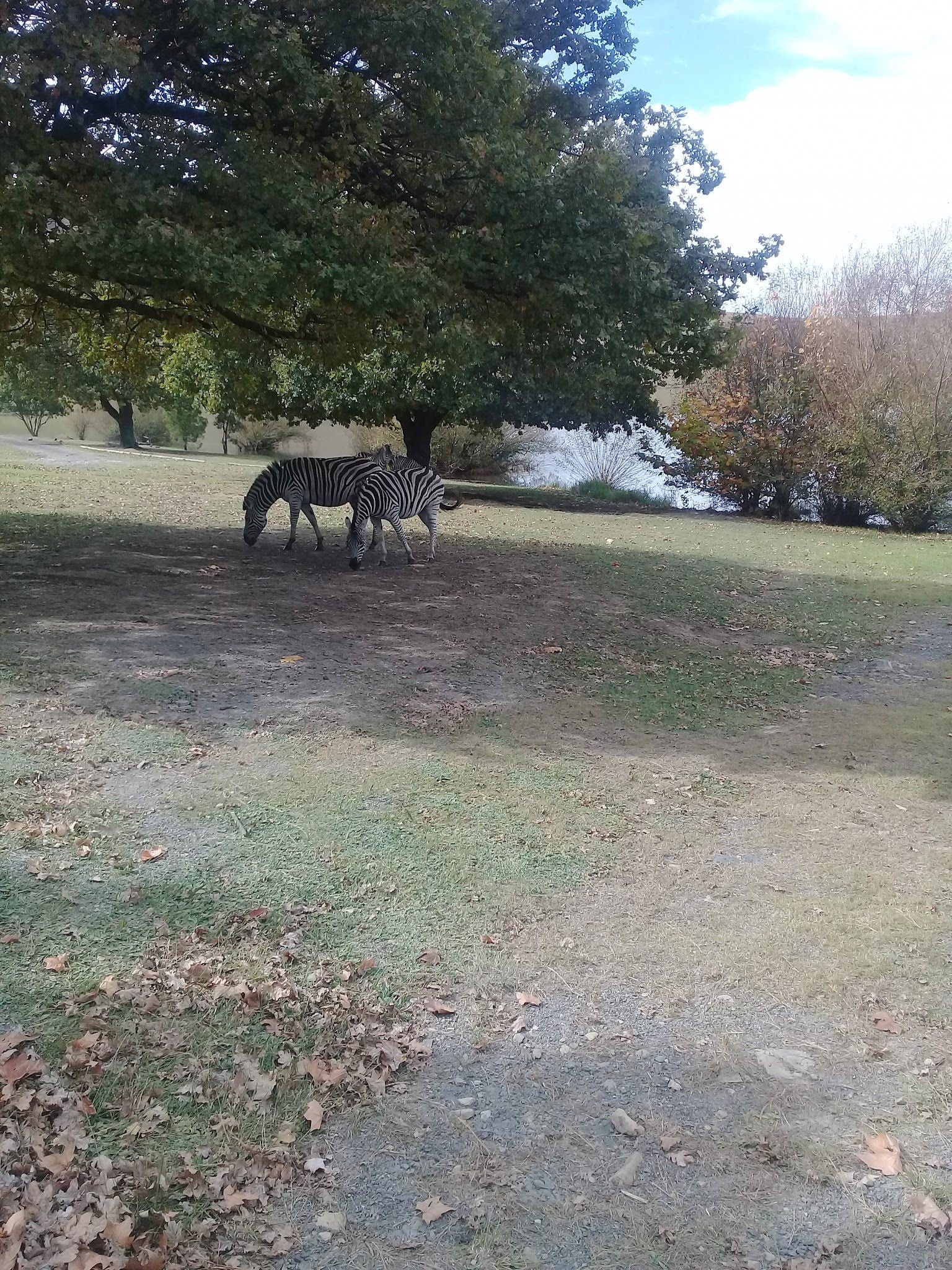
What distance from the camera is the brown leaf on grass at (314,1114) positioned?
147 inches

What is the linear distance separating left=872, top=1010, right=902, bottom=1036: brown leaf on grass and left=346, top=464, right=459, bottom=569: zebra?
10533mm

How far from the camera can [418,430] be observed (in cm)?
2866

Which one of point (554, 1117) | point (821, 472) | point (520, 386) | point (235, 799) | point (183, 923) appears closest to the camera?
point (554, 1117)

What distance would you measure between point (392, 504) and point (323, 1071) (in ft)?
36.0

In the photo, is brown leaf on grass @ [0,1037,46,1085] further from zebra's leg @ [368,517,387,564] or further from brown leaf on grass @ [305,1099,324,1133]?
zebra's leg @ [368,517,387,564]

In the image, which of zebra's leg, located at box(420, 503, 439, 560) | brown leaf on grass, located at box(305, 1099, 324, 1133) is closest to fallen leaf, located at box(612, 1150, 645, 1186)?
brown leaf on grass, located at box(305, 1099, 324, 1133)

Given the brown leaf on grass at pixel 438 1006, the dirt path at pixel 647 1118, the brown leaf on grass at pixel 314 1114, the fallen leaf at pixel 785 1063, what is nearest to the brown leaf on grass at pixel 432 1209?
the dirt path at pixel 647 1118

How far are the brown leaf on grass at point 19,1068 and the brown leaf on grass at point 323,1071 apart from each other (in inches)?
38.8

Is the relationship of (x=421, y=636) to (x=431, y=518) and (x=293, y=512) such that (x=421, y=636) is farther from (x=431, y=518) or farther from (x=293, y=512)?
(x=293, y=512)

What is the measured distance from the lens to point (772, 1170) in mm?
3586

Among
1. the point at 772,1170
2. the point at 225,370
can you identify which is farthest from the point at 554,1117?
the point at 225,370

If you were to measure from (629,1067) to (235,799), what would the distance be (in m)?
3.07

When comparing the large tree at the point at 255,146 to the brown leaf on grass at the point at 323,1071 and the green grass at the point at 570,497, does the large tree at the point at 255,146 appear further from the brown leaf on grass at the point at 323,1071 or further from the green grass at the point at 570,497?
the green grass at the point at 570,497

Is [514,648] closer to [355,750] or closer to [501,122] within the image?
[355,750]
